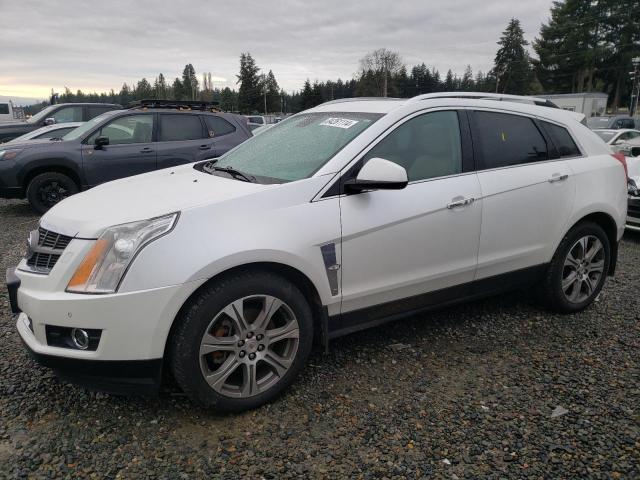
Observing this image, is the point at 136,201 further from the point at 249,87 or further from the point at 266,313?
the point at 249,87

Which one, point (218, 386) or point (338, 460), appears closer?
point (338, 460)

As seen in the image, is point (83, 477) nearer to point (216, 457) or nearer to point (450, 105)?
point (216, 457)

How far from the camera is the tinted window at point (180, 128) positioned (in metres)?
8.58

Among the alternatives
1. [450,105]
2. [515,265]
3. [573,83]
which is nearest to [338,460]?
[515,265]

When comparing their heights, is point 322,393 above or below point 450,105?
below

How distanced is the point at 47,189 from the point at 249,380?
7029mm

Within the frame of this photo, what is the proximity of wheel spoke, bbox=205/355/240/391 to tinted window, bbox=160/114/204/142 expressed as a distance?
22.0 feet

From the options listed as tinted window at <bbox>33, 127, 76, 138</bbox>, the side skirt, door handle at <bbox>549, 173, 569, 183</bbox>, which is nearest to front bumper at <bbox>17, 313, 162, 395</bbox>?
the side skirt

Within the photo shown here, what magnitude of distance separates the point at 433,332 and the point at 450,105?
169cm

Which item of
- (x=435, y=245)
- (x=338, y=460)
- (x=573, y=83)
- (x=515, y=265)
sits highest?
(x=573, y=83)

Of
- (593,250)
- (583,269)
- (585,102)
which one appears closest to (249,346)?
(583,269)

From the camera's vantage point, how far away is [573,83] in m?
64.4

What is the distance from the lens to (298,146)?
11.1 ft

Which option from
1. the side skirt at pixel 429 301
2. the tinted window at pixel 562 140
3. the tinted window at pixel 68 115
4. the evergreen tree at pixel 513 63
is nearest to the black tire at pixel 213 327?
the side skirt at pixel 429 301
